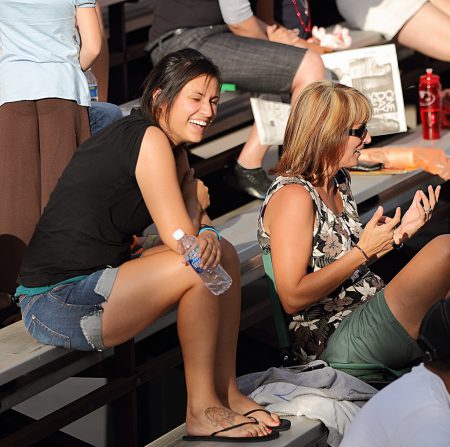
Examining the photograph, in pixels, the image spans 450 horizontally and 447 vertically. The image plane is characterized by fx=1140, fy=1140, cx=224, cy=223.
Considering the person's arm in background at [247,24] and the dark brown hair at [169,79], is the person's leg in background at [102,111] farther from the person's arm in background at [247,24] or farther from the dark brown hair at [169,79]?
the dark brown hair at [169,79]

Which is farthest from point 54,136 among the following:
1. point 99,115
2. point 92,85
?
point 92,85

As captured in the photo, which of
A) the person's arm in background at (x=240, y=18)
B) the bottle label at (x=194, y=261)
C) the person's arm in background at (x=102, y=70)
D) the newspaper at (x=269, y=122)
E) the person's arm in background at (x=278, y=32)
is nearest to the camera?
the bottle label at (x=194, y=261)

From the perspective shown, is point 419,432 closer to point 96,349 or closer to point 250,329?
point 96,349

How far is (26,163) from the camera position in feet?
12.5

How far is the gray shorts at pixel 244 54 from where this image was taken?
14.9 ft

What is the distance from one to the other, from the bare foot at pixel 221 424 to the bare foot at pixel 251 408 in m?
0.03

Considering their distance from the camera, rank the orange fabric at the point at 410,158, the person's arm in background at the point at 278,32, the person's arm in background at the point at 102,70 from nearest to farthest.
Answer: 1. the person's arm in background at the point at 102,70
2. the person's arm in background at the point at 278,32
3. the orange fabric at the point at 410,158

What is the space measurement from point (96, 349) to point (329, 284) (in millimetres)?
702

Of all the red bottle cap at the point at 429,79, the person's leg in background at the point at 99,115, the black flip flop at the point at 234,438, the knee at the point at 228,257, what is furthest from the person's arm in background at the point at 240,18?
the black flip flop at the point at 234,438

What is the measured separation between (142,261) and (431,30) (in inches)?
108

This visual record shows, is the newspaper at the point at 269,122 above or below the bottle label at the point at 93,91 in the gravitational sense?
below

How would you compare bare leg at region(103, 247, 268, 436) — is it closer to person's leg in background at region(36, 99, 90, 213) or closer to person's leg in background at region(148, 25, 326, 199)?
person's leg in background at region(36, 99, 90, 213)

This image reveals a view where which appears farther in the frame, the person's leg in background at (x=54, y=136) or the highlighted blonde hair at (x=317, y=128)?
the person's leg in background at (x=54, y=136)

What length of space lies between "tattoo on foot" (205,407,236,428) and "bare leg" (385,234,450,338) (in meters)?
0.57
